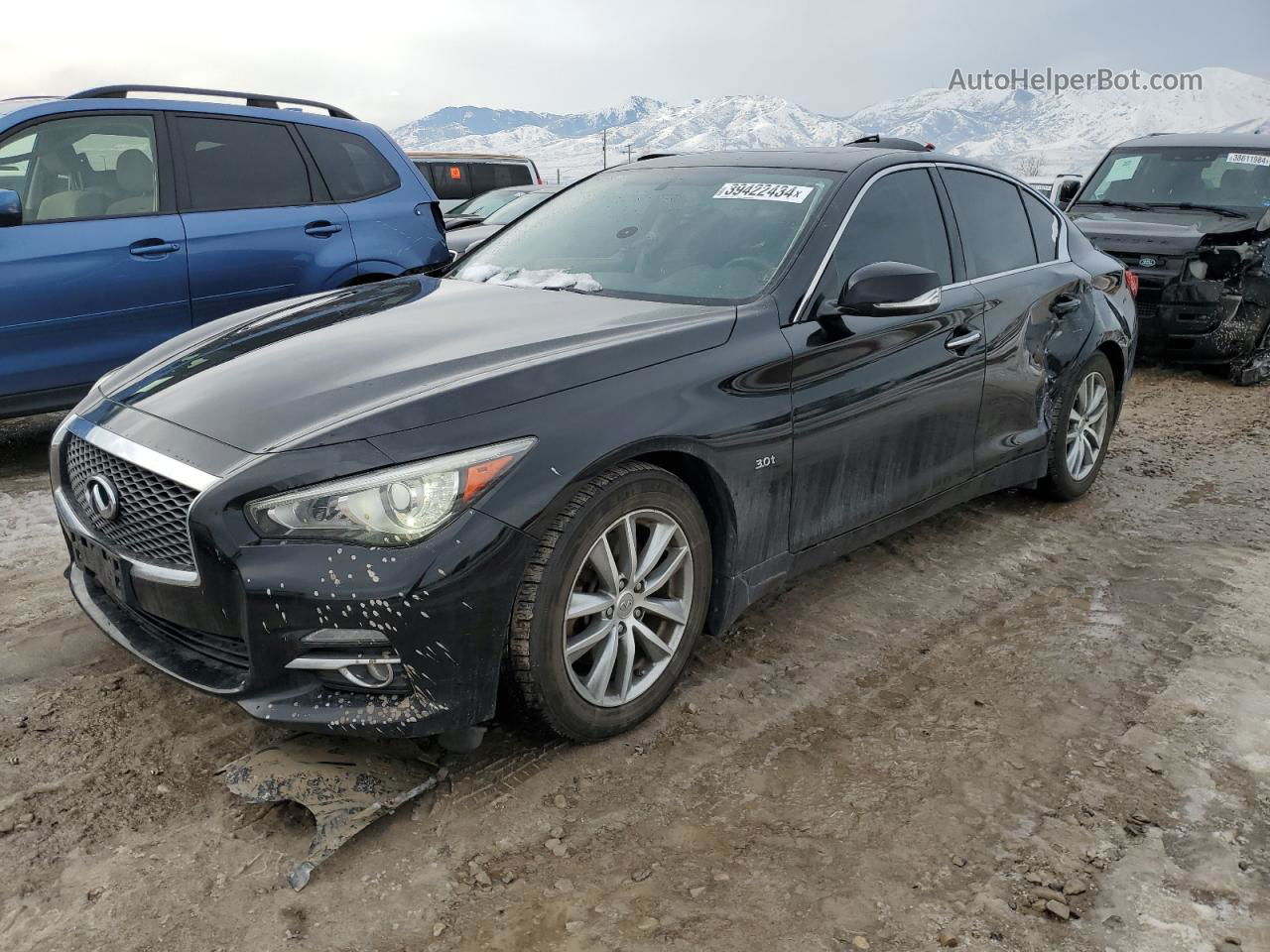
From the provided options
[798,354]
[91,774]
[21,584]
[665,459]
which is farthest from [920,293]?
[21,584]

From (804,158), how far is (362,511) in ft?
7.60

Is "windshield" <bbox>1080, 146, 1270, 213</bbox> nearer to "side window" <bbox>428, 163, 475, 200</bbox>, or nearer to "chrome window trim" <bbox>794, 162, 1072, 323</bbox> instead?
"chrome window trim" <bbox>794, 162, 1072, 323</bbox>

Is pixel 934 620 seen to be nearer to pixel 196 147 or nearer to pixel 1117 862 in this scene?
pixel 1117 862

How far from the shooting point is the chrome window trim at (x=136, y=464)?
2404 millimetres

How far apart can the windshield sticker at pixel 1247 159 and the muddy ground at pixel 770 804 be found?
6182 millimetres

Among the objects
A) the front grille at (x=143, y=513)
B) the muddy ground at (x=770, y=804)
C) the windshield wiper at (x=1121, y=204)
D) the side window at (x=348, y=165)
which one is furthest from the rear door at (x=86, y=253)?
the windshield wiper at (x=1121, y=204)

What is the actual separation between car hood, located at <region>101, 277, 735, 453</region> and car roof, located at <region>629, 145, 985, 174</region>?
0.93 meters

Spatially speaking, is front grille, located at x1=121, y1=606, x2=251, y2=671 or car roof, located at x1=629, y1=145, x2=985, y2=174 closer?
front grille, located at x1=121, y1=606, x2=251, y2=671

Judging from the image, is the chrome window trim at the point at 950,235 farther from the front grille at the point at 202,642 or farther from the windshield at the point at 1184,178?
the windshield at the point at 1184,178

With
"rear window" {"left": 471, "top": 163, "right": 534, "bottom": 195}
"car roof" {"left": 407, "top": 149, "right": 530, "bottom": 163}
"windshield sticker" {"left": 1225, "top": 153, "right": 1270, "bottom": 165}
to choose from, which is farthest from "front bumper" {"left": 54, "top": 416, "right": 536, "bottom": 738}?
"rear window" {"left": 471, "top": 163, "right": 534, "bottom": 195}

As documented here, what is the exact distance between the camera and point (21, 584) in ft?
12.5

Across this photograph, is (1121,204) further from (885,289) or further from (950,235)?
(885,289)

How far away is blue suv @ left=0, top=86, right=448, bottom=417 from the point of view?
4914mm

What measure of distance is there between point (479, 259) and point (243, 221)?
2.28 meters
